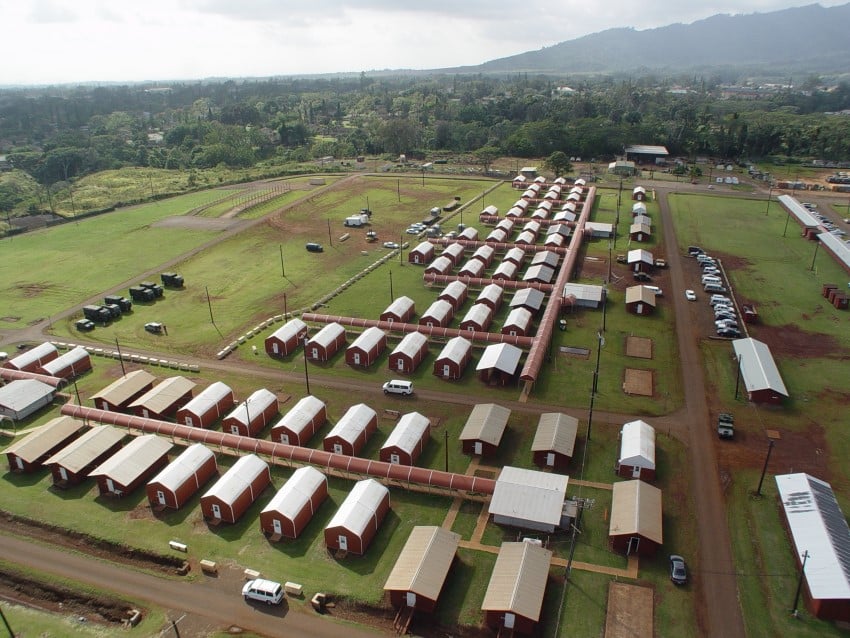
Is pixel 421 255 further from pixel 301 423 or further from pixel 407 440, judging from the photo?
pixel 407 440

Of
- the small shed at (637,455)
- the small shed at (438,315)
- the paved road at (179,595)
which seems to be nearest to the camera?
the paved road at (179,595)

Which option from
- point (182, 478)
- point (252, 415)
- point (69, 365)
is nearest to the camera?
point (182, 478)

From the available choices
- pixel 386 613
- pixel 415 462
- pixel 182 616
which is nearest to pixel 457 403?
pixel 415 462

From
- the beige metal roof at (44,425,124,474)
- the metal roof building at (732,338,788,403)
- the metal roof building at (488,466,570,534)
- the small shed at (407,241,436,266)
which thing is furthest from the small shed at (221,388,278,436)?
the small shed at (407,241,436,266)

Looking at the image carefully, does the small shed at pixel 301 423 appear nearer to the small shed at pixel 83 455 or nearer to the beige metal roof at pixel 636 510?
the small shed at pixel 83 455

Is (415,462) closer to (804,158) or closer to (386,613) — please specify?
(386,613)

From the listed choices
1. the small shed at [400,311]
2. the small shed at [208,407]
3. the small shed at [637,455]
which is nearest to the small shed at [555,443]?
the small shed at [637,455]

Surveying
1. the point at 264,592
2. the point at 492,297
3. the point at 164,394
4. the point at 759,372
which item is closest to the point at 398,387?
the point at 164,394
